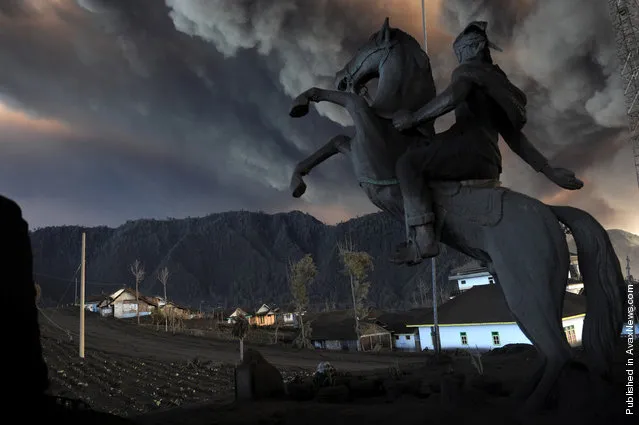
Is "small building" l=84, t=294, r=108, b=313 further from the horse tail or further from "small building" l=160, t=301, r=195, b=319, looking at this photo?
the horse tail

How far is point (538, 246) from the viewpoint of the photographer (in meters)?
3.53

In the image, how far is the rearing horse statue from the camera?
342cm

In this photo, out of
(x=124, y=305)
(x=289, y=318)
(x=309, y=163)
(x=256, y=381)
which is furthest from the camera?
(x=289, y=318)

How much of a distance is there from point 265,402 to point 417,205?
3.09m

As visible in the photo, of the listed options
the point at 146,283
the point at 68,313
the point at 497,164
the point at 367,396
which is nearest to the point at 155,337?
the point at 68,313

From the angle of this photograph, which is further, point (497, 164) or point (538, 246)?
point (497, 164)

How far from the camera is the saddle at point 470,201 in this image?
3.81 metres

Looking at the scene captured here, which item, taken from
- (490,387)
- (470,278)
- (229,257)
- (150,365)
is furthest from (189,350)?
(229,257)

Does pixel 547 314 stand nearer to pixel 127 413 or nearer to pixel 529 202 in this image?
pixel 529 202

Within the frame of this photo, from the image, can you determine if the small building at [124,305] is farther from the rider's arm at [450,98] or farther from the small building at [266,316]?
the rider's arm at [450,98]

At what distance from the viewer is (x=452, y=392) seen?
3.77 metres

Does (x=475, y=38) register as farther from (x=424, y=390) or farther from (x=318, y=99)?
(x=424, y=390)

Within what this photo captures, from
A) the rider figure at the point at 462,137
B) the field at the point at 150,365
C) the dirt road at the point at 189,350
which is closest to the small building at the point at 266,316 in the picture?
the field at the point at 150,365

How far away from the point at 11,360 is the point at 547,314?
3.72 meters
